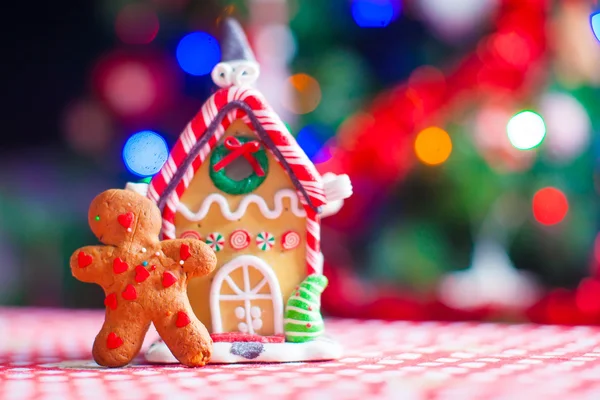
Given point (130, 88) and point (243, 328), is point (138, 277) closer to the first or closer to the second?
point (243, 328)

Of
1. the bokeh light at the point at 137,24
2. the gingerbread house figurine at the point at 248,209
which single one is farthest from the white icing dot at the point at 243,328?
the bokeh light at the point at 137,24

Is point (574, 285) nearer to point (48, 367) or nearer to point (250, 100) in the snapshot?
point (250, 100)

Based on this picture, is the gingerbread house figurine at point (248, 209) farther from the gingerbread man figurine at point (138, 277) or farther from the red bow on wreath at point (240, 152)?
the gingerbread man figurine at point (138, 277)

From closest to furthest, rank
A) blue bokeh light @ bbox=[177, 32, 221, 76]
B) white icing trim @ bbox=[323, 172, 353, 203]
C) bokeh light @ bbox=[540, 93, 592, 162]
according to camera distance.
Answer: white icing trim @ bbox=[323, 172, 353, 203] < bokeh light @ bbox=[540, 93, 592, 162] < blue bokeh light @ bbox=[177, 32, 221, 76]

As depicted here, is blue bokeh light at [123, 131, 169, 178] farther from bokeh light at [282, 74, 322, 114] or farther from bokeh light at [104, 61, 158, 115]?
bokeh light at [282, 74, 322, 114]

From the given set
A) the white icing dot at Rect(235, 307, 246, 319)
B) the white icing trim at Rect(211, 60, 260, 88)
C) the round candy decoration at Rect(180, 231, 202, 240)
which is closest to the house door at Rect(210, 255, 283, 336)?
the white icing dot at Rect(235, 307, 246, 319)

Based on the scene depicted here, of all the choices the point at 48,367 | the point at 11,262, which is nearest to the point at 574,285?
the point at 48,367
